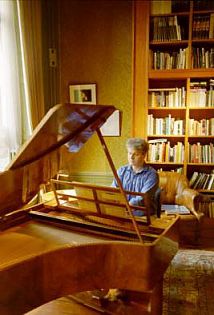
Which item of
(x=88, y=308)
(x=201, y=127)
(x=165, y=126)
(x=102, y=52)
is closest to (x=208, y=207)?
(x=201, y=127)

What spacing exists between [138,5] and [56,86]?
1386 millimetres

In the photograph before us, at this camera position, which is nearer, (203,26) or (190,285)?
(190,285)

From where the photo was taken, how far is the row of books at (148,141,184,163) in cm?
386

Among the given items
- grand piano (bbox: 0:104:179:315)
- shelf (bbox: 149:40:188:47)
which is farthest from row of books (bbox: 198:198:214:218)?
grand piano (bbox: 0:104:179:315)

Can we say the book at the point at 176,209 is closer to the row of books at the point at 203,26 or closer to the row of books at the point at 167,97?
the row of books at the point at 167,97

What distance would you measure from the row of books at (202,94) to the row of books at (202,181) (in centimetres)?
85

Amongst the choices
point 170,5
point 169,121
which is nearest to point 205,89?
point 169,121

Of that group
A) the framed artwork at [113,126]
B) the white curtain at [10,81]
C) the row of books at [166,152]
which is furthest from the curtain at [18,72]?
the row of books at [166,152]

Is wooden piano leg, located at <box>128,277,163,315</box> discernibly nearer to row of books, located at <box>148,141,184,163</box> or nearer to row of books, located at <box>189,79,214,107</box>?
row of books, located at <box>148,141,184,163</box>

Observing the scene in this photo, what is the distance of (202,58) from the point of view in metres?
3.68

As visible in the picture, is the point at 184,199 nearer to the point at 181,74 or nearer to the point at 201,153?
the point at 201,153

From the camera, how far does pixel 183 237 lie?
347 cm

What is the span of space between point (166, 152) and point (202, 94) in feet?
2.65

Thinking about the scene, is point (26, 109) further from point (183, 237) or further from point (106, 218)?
point (183, 237)
